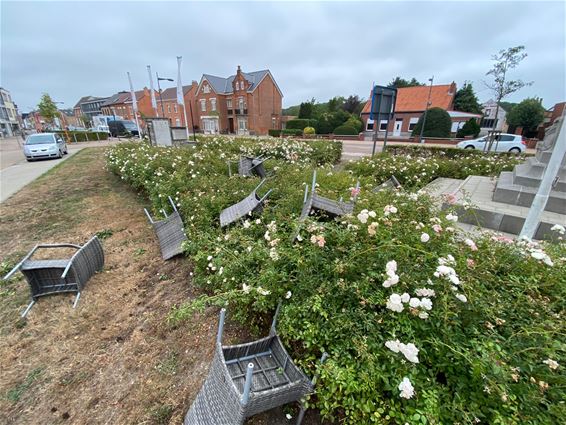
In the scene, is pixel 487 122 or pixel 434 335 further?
pixel 487 122

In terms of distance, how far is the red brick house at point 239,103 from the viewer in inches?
1324

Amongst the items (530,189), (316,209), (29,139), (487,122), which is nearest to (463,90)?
(487,122)

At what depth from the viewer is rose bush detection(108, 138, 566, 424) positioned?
124 cm

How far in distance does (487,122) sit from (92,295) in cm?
4318

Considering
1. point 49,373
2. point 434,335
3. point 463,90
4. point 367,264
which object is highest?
point 463,90

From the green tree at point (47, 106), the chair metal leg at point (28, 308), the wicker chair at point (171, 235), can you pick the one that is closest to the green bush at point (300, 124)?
the green tree at point (47, 106)

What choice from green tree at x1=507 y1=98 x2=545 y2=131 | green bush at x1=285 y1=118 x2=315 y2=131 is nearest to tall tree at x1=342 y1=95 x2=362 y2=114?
green bush at x1=285 y1=118 x2=315 y2=131

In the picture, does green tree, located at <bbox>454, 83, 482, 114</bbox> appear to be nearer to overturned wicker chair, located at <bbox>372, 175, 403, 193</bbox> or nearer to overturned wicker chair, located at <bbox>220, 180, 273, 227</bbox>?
overturned wicker chair, located at <bbox>372, 175, 403, 193</bbox>

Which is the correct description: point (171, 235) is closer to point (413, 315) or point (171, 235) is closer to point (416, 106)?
point (413, 315)

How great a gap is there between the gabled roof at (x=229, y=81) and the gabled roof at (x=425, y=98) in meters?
17.0

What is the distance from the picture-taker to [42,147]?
12336 mm

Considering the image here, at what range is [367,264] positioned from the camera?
6.11ft

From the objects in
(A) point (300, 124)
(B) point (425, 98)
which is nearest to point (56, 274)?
(A) point (300, 124)

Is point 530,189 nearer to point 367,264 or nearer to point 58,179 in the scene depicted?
point 367,264
